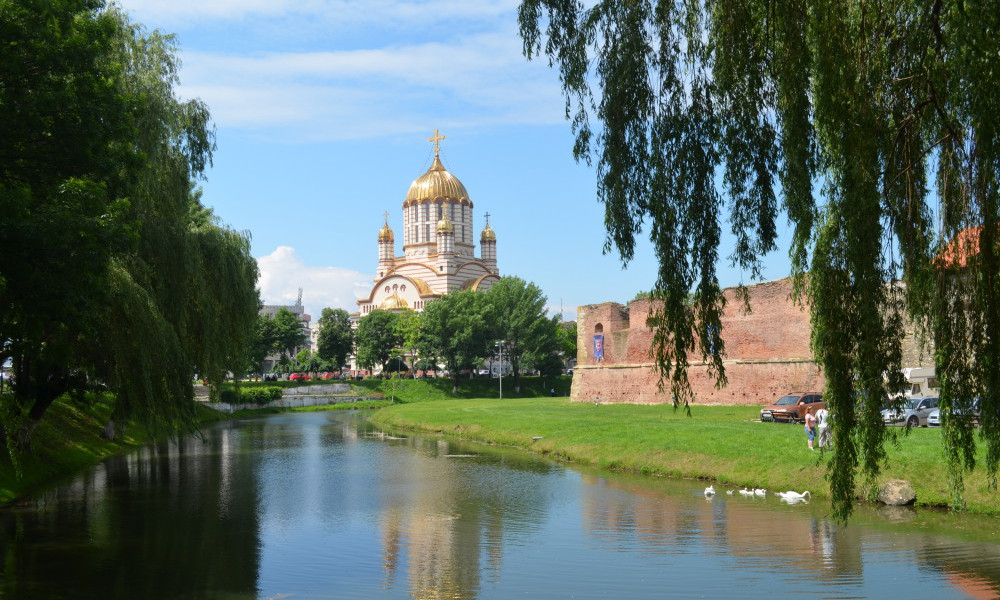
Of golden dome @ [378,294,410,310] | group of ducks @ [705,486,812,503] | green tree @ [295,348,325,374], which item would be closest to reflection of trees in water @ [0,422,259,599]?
group of ducks @ [705,486,812,503]

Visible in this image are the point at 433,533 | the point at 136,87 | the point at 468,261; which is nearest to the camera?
the point at 433,533

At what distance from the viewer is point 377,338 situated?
249 ft

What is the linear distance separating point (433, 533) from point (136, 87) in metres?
9.59

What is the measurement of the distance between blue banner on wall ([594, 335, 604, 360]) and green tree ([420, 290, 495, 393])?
2057 centimetres

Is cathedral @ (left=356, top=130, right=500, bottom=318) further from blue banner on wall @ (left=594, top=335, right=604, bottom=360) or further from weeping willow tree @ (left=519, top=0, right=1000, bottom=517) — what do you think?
weeping willow tree @ (left=519, top=0, right=1000, bottom=517)

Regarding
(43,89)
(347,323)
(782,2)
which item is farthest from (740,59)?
(347,323)

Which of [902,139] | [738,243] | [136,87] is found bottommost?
[738,243]

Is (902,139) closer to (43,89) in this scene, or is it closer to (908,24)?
(908,24)

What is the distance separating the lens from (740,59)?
7.93 metres

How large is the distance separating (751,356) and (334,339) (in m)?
51.0

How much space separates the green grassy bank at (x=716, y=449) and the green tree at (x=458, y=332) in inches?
1301

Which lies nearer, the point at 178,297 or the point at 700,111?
the point at 700,111

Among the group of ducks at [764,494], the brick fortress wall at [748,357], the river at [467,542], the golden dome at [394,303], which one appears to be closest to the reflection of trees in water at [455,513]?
the river at [467,542]

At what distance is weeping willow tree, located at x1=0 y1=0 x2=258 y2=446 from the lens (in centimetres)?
1093
